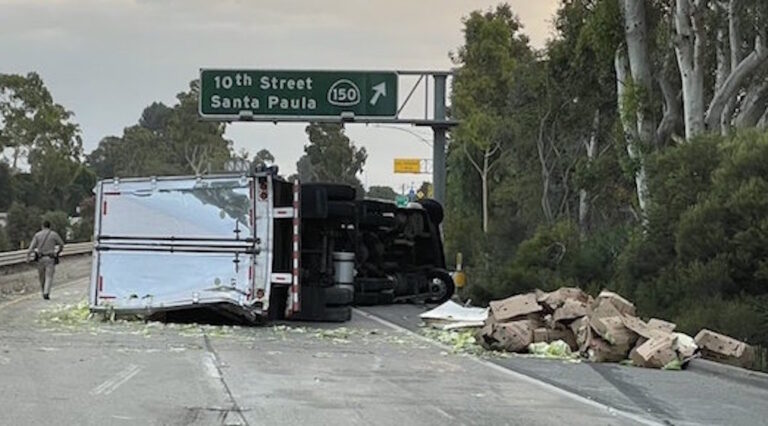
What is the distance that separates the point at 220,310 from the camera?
62.5ft

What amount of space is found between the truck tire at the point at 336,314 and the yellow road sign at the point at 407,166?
56.3m

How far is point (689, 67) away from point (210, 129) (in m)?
76.7

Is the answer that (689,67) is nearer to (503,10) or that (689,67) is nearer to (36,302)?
(36,302)

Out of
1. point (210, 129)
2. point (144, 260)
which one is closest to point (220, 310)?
point (144, 260)

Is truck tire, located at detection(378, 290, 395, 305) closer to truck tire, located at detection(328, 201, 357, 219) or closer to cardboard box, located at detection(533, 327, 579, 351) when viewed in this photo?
truck tire, located at detection(328, 201, 357, 219)

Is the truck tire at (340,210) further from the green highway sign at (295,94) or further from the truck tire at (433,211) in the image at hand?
the green highway sign at (295,94)

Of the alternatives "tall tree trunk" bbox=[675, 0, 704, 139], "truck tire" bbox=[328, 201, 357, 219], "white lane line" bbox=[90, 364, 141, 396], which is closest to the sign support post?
"tall tree trunk" bbox=[675, 0, 704, 139]

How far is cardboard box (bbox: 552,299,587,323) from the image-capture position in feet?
55.0

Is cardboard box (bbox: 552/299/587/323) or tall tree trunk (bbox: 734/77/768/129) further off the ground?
tall tree trunk (bbox: 734/77/768/129)

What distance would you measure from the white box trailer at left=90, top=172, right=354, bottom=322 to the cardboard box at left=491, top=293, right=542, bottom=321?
3.41 m

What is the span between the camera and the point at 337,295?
20.3 metres

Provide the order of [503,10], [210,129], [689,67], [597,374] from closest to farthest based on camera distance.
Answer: [597,374], [689,67], [503,10], [210,129]

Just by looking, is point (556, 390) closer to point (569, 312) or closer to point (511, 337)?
point (511, 337)

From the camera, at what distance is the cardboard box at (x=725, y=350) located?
1463 cm
